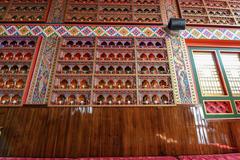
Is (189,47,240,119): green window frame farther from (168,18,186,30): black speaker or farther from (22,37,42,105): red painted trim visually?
(22,37,42,105): red painted trim

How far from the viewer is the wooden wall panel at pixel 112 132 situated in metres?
2.70

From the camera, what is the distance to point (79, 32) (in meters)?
3.75

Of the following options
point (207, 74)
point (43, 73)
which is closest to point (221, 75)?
point (207, 74)

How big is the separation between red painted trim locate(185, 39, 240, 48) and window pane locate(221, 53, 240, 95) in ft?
0.68

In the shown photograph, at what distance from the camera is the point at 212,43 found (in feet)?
12.7

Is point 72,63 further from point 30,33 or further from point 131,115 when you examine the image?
point 131,115

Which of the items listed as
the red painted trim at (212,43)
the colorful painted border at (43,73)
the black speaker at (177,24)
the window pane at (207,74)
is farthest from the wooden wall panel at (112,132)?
the black speaker at (177,24)

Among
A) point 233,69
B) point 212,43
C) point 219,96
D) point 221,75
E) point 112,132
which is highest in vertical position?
point 212,43

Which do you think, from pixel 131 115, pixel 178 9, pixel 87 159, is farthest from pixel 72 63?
pixel 178 9

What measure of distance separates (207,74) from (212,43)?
0.78 metres

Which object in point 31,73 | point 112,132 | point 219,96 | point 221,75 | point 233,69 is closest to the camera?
point 112,132

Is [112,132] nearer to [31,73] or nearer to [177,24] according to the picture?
[31,73]

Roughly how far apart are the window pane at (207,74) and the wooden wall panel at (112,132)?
0.72m

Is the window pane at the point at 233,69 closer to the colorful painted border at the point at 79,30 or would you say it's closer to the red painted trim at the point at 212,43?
the red painted trim at the point at 212,43
